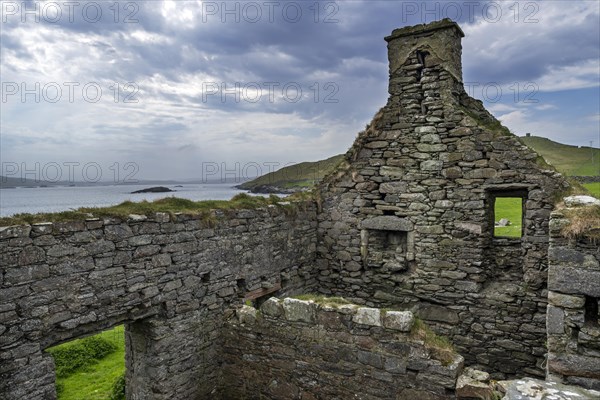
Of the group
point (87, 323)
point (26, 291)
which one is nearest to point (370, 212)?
point (87, 323)

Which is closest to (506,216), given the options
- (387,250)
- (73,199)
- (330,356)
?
(387,250)

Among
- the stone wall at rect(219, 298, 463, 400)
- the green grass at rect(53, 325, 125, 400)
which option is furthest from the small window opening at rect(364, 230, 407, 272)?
the green grass at rect(53, 325, 125, 400)

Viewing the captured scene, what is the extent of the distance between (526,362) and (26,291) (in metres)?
9.62

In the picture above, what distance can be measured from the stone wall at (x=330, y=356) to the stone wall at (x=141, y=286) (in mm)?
908

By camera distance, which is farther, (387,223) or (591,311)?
(387,223)

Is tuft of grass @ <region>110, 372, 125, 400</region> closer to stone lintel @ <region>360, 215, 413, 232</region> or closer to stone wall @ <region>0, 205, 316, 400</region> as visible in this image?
stone wall @ <region>0, 205, 316, 400</region>

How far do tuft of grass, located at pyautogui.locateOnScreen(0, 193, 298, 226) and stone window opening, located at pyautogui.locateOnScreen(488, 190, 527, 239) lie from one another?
524 centimetres

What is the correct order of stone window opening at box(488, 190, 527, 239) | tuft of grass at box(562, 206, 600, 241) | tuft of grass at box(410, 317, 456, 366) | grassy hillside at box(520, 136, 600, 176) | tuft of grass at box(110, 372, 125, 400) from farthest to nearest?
grassy hillside at box(520, 136, 600, 176) < stone window opening at box(488, 190, 527, 239) < tuft of grass at box(110, 372, 125, 400) < tuft of grass at box(410, 317, 456, 366) < tuft of grass at box(562, 206, 600, 241)

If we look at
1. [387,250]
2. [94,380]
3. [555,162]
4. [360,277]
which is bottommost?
[94,380]

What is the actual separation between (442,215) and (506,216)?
11451 millimetres

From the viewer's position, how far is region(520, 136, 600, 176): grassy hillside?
52.7 m

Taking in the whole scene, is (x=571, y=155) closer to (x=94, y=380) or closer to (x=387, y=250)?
(x=387, y=250)

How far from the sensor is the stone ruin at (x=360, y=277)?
594 cm

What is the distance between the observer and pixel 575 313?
230 inches
